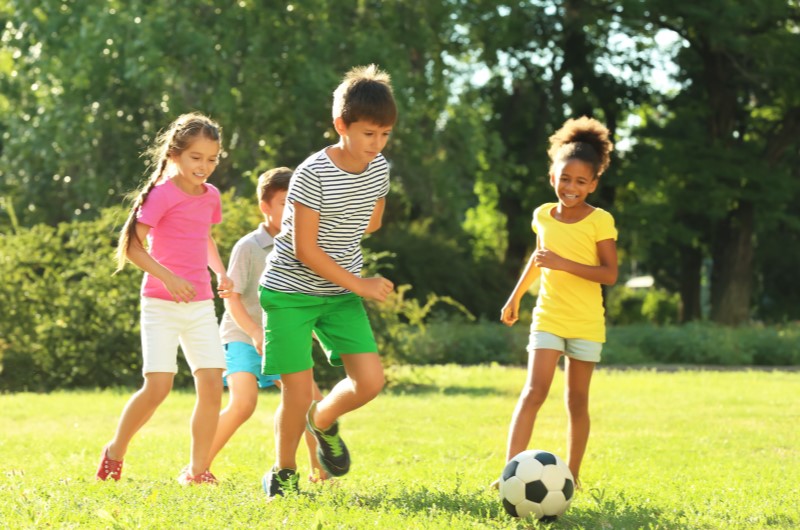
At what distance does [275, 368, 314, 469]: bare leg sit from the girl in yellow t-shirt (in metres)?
1.22

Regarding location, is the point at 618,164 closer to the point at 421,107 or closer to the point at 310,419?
the point at 421,107

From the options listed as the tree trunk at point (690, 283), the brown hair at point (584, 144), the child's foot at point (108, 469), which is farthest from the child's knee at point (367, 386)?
the tree trunk at point (690, 283)

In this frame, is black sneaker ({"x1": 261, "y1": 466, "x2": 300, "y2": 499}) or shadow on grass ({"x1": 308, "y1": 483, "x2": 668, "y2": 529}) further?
black sneaker ({"x1": 261, "y1": 466, "x2": 300, "y2": 499})

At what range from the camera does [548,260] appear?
6375mm

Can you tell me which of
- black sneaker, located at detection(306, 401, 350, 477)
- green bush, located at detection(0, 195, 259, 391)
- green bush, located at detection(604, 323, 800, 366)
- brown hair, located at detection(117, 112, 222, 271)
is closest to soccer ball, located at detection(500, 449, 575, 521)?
black sneaker, located at detection(306, 401, 350, 477)

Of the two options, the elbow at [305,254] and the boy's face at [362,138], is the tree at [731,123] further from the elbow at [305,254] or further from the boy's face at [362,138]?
the elbow at [305,254]

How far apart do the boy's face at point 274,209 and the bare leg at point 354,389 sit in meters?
1.42

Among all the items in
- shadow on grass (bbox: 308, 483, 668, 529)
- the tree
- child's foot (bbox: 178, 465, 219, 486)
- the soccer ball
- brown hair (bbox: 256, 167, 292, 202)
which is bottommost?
child's foot (bbox: 178, 465, 219, 486)

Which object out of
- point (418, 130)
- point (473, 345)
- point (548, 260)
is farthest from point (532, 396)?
point (418, 130)

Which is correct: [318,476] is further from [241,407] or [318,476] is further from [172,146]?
[172,146]

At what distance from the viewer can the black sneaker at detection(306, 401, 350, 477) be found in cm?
596

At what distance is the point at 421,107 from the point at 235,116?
12.3ft

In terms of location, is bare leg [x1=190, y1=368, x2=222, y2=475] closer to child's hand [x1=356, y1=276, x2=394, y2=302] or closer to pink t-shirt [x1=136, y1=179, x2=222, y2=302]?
pink t-shirt [x1=136, y1=179, x2=222, y2=302]

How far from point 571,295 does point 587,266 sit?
20cm
